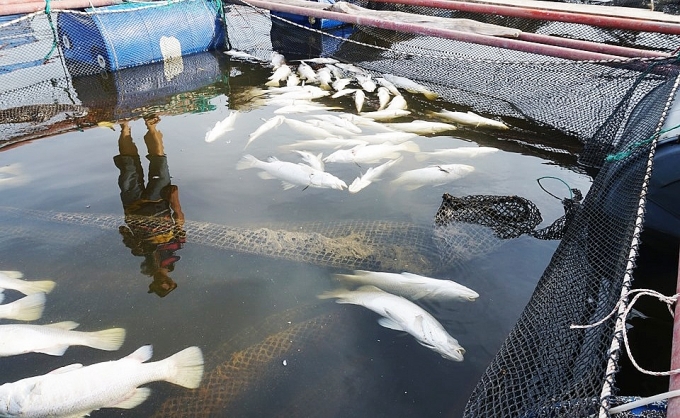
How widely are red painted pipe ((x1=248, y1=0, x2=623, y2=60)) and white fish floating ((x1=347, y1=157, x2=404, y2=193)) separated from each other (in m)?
2.56

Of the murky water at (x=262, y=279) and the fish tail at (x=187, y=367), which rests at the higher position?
the murky water at (x=262, y=279)

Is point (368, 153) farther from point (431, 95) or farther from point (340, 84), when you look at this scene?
point (340, 84)

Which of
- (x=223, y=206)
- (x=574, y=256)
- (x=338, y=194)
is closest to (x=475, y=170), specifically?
(x=338, y=194)

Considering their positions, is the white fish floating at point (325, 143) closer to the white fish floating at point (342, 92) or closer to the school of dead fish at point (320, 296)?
the school of dead fish at point (320, 296)

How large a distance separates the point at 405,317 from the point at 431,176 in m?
2.28

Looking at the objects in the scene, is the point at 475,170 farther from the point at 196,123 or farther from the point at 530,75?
the point at 196,123

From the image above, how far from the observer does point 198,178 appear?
214 inches

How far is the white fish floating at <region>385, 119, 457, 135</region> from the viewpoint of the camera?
6.90 meters

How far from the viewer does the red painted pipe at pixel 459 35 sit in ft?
20.6

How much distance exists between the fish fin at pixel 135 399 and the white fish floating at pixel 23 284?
1.38 m

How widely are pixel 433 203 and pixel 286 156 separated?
80.8 inches

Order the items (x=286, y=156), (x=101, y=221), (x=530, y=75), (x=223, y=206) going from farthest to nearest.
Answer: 1. (x=530, y=75)
2. (x=286, y=156)
3. (x=223, y=206)
4. (x=101, y=221)

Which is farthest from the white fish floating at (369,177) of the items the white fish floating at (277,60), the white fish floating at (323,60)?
→ the white fish floating at (277,60)

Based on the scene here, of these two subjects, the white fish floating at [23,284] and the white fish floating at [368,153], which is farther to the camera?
the white fish floating at [368,153]
